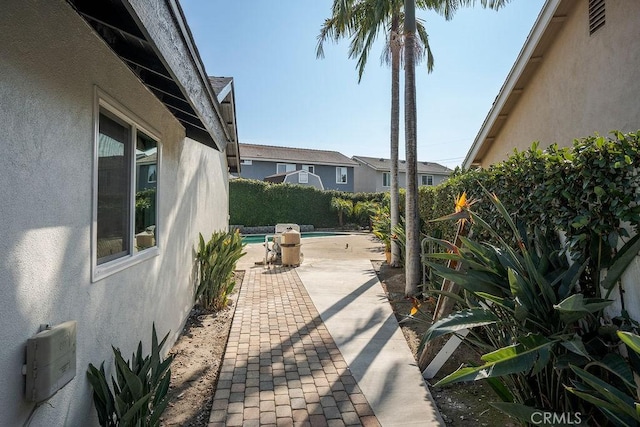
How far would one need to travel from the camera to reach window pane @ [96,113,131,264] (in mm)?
2971

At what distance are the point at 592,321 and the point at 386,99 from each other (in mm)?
9824

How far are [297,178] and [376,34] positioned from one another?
2052 cm

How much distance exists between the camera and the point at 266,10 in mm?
9633

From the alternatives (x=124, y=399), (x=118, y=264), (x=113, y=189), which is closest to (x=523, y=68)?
(x=113, y=189)

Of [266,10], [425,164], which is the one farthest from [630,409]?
[425,164]

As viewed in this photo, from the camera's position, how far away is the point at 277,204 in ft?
81.1

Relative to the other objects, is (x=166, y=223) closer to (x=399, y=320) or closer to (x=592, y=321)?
(x=399, y=320)

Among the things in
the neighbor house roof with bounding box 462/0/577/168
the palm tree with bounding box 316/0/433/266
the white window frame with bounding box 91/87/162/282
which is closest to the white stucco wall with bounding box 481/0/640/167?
the neighbor house roof with bounding box 462/0/577/168

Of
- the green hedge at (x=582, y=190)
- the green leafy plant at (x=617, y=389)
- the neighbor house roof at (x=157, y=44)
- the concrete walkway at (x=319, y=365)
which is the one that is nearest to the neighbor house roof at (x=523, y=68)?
the green hedge at (x=582, y=190)

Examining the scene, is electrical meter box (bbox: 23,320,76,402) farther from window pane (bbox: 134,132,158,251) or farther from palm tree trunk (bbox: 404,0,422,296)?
palm tree trunk (bbox: 404,0,422,296)

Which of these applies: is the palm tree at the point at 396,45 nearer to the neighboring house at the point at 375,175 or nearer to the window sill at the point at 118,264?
the window sill at the point at 118,264

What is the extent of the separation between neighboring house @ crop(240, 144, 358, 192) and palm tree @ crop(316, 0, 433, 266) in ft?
66.7

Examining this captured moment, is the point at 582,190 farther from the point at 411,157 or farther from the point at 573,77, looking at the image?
the point at 573,77

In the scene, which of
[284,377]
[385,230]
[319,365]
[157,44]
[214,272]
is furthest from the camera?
[385,230]
